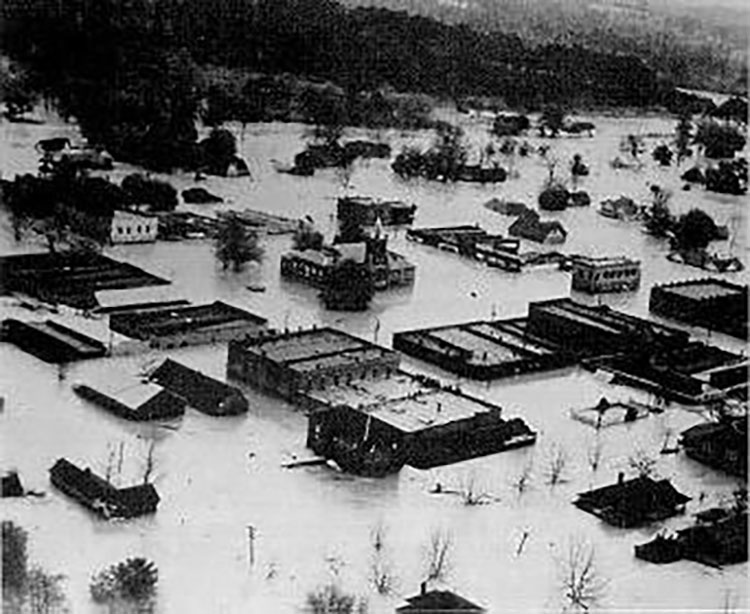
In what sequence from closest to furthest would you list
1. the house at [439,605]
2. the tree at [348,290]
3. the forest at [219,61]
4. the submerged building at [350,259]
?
1. the house at [439,605]
2. the tree at [348,290]
3. the submerged building at [350,259]
4. the forest at [219,61]

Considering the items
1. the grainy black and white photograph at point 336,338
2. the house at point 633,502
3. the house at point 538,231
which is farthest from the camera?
the house at point 538,231

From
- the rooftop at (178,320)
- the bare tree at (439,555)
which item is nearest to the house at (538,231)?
the rooftop at (178,320)

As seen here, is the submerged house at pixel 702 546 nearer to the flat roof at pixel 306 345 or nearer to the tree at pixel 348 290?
the flat roof at pixel 306 345

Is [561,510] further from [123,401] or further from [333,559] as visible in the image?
[123,401]

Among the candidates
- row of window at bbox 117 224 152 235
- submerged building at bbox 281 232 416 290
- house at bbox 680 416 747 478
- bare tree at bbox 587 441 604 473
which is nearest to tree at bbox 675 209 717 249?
submerged building at bbox 281 232 416 290

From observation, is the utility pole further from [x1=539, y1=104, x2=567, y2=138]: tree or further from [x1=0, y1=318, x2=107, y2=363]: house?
[x1=539, y1=104, x2=567, y2=138]: tree

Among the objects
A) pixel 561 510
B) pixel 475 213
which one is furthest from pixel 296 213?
pixel 561 510

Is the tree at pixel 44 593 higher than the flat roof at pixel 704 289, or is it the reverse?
the flat roof at pixel 704 289

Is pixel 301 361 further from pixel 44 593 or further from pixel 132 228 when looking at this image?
pixel 132 228
